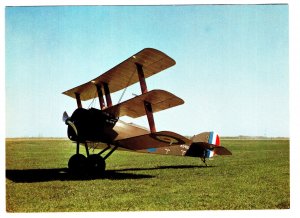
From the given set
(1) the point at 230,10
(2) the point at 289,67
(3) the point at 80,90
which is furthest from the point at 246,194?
(3) the point at 80,90

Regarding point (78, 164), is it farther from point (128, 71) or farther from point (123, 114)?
point (128, 71)

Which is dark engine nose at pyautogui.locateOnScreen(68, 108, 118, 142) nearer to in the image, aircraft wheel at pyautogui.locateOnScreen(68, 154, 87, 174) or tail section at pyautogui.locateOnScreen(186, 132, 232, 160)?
aircraft wheel at pyautogui.locateOnScreen(68, 154, 87, 174)

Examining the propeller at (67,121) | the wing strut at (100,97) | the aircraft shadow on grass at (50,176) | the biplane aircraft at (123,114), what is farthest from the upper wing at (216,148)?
the propeller at (67,121)

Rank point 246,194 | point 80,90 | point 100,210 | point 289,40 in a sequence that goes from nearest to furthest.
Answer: point 100,210 < point 246,194 < point 289,40 < point 80,90

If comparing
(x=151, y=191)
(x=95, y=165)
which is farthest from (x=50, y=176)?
(x=151, y=191)

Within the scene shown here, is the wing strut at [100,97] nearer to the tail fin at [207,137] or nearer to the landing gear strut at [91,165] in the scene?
the landing gear strut at [91,165]

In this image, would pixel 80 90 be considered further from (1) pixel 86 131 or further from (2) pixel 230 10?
(2) pixel 230 10

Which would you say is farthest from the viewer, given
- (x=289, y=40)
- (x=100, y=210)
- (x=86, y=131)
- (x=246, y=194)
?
(x=86, y=131)
